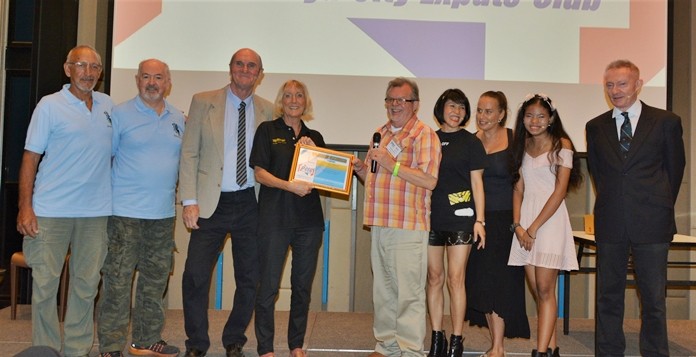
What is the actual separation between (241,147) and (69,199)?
101cm

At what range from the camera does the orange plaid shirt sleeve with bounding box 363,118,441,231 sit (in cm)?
373

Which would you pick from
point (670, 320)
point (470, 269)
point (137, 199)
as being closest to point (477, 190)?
point (470, 269)

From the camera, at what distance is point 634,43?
18.0 ft

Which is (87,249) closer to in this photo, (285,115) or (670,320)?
(285,115)

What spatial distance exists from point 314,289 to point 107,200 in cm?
262

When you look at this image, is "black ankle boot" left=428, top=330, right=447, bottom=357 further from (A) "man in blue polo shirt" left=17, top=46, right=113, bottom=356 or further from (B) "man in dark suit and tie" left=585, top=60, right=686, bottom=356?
(A) "man in blue polo shirt" left=17, top=46, right=113, bottom=356

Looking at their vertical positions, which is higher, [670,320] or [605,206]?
[605,206]

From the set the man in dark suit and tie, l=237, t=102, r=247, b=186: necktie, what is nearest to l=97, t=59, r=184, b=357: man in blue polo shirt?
l=237, t=102, r=247, b=186: necktie

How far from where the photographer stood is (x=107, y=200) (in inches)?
145

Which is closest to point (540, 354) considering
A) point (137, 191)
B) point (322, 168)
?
point (322, 168)

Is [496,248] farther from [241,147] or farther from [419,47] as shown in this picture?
[419,47]

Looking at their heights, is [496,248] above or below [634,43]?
below

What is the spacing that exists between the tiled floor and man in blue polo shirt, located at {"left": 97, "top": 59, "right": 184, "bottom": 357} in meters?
0.48

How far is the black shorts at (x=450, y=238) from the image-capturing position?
3.82 m
